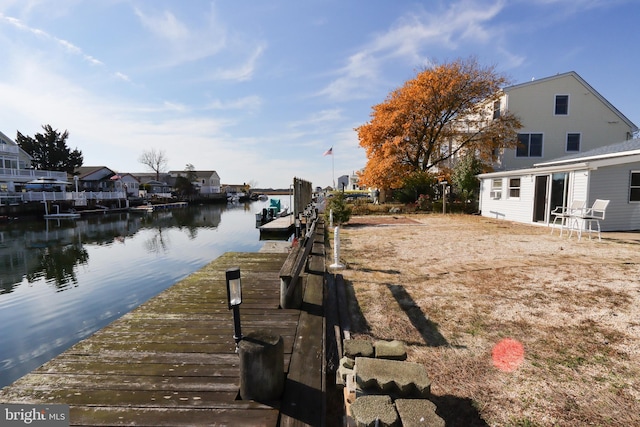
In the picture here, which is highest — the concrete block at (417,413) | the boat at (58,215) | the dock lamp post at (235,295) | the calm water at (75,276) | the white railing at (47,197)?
the white railing at (47,197)

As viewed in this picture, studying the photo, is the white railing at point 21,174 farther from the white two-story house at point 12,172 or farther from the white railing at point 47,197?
the white railing at point 47,197

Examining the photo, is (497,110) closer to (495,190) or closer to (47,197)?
(495,190)

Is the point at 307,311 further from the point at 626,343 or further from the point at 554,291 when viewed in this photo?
the point at 554,291

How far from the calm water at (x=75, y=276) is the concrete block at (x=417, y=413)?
6.45 metres

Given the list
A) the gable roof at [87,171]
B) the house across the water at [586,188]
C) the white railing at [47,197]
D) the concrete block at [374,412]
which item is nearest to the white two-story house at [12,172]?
the white railing at [47,197]

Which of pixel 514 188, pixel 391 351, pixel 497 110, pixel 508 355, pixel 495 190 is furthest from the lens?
pixel 497 110

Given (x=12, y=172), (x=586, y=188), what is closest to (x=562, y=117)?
(x=586, y=188)

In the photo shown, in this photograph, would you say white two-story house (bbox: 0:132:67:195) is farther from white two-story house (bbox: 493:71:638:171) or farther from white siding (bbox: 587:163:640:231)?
white two-story house (bbox: 493:71:638:171)

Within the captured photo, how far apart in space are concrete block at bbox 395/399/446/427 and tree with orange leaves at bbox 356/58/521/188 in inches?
834

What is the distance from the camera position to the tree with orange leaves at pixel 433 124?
70.8ft

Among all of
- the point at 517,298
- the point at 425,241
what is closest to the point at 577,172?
the point at 425,241

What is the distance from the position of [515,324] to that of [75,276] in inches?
554

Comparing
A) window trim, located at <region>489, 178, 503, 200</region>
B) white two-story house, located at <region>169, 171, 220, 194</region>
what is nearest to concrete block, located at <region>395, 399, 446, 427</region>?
window trim, located at <region>489, 178, 503, 200</region>

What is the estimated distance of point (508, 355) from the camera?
3475 millimetres
